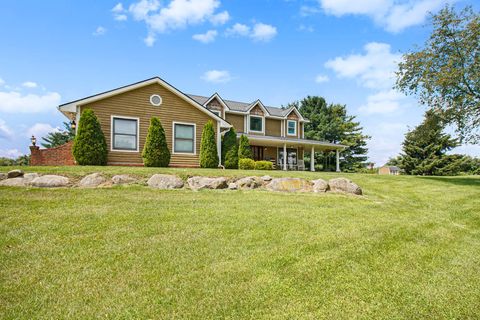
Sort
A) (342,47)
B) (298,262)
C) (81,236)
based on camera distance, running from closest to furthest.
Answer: (298,262) < (81,236) < (342,47)

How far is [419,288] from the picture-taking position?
141 inches

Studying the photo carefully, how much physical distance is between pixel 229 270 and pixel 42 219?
3.90m

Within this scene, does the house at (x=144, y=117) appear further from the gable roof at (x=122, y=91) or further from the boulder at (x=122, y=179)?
the boulder at (x=122, y=179)

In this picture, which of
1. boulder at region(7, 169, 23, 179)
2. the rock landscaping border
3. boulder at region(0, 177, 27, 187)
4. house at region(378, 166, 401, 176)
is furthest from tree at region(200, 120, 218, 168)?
house at region(378, 166, 401, 176)

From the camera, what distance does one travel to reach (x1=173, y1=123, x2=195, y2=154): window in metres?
15.6

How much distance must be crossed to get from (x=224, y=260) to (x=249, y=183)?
20.1ft

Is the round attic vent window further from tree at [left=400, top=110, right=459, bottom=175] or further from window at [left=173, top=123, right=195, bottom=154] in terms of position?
tree at [left=400, top=110, right=459, bottom=175]

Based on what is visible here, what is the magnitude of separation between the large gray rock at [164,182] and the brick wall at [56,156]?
23.7 ft

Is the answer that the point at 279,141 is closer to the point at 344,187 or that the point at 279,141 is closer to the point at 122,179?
the point at 344,187

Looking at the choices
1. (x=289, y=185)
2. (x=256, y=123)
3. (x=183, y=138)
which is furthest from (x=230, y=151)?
(x=256, y=123)

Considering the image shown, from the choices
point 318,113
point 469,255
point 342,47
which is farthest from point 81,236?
point 318,113

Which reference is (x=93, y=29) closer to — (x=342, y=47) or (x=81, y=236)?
(x=81, y=236)

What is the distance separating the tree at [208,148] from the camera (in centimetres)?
1566

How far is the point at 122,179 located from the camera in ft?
30.2
